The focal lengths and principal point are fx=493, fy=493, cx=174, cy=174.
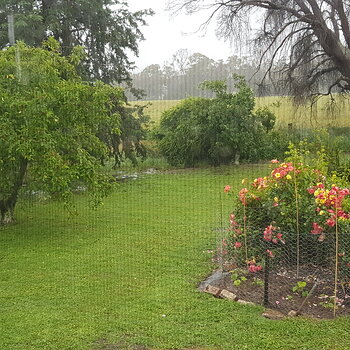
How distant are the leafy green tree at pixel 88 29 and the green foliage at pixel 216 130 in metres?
2.38

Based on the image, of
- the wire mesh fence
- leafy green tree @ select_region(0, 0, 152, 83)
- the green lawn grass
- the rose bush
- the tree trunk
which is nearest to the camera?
the green lawn grass

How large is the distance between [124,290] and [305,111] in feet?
33.2

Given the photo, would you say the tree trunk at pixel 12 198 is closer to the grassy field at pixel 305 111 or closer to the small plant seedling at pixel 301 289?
the small plant seedling at pixel 301 289

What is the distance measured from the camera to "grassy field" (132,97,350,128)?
13.1 meters

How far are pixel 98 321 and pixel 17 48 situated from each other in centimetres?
418

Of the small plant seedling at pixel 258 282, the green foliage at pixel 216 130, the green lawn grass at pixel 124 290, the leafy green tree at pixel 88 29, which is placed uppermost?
the leafy green tree at pixel 88 29

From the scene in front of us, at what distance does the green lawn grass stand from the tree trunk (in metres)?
0.25

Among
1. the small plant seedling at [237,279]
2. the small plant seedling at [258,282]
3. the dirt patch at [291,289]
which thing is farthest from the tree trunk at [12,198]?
the small plant seedling at [258,282]

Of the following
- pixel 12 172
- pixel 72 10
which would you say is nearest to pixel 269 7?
pixel 72 10

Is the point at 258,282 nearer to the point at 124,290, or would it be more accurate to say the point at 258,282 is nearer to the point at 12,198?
the point at 124,290

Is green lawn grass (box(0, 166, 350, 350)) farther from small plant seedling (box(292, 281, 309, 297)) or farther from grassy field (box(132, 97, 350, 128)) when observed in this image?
grassy field (box(132, 97, 350, 128))

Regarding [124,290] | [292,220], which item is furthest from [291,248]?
[124,290]

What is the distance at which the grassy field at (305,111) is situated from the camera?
13078 mm

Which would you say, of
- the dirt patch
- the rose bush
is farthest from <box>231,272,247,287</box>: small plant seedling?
the rose bush
